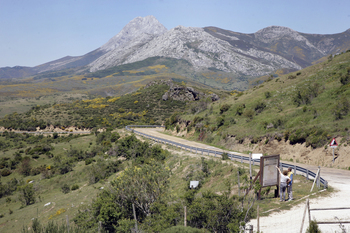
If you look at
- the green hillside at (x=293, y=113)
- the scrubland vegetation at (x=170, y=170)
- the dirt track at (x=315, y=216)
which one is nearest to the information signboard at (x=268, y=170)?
the scrubland vegetation at (x=170, y=170)

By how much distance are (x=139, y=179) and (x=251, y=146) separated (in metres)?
17.9

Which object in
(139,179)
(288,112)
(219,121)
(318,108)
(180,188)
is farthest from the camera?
(219,121)

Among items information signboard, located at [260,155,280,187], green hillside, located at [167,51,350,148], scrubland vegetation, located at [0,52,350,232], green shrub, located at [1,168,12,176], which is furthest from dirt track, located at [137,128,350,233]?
green shrub, located at [1,168,12,176]

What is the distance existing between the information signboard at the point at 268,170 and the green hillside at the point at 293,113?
12143 millimetres

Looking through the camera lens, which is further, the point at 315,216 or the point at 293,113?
the point at 293,113

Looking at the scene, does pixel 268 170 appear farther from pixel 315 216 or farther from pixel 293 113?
pixel 293 113

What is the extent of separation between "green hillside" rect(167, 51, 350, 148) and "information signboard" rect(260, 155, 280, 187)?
39.8 feet

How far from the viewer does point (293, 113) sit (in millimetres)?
30984

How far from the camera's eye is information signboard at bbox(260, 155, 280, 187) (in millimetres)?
11898

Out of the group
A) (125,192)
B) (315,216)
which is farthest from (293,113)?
(125,192)

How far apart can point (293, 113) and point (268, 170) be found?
71.4 ft

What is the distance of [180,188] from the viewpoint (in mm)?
20188

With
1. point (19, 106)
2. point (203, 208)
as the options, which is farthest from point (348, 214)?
point (19, 106)

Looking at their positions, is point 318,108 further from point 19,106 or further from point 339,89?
point 19,106
